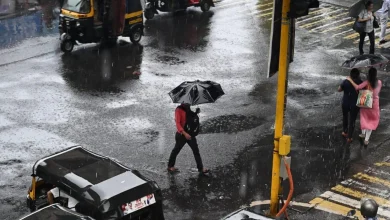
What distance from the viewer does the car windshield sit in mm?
21484

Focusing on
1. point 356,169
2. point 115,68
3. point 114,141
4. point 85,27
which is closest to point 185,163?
point 114,141

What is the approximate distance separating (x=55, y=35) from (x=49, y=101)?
649 centimetres

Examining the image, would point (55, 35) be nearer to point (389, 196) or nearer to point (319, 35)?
point (319, 35)

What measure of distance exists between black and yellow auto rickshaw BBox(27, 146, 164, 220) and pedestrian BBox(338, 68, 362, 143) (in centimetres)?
578

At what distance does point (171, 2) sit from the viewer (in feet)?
85.0

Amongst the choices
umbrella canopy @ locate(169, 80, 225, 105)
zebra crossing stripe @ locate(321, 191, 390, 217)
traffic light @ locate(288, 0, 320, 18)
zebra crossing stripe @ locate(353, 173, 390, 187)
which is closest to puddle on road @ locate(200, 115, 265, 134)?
umbrella canopy @ locate(169, 80, 225, 105)

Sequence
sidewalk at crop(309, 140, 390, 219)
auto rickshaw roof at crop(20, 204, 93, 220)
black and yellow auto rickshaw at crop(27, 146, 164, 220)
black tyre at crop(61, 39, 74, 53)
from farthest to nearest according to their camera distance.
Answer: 1. black tyre at crop(61, 39, 74, 53)
2. sidewalk at crop(309, 140, 390, 219)
3. black and yellow auto rickshaw at crop(27, 146, 164, 220)
4. auto rickshaw roof at crop(20, 204, 93, 220)

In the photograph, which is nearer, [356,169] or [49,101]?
[356,169]

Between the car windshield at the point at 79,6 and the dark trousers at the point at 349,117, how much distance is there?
9500 mm

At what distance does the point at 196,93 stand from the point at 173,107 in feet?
14.2

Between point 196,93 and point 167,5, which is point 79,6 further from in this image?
point 196,93

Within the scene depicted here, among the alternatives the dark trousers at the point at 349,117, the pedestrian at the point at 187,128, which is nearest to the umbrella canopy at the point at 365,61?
the dark trousers at the point at 349,117

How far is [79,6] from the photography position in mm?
21609

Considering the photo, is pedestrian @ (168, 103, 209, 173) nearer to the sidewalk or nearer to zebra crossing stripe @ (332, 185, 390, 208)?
the sidewalk
